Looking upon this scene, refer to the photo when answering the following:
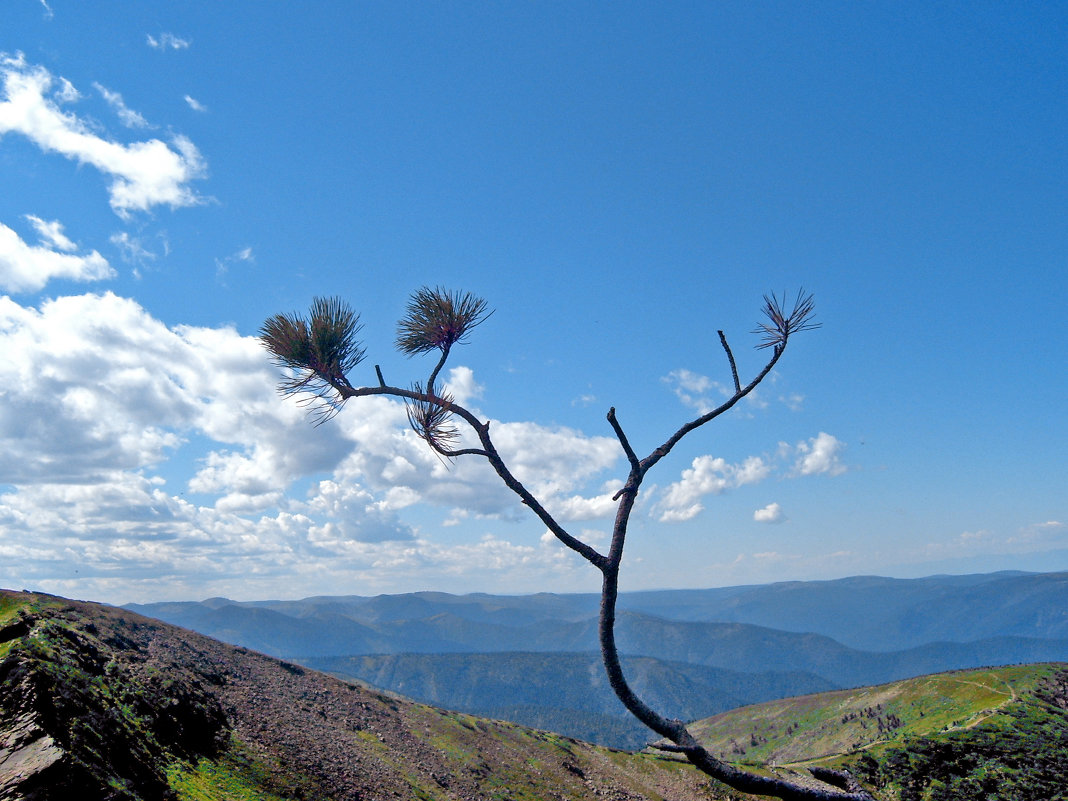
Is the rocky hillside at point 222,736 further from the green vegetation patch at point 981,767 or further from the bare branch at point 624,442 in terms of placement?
the green vegetation patch at point 981,767

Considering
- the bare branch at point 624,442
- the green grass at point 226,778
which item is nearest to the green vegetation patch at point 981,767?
the green grass at point 226,778

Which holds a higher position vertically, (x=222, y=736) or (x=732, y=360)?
(x=732, y=360)

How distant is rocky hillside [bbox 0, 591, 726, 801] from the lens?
7492 mm

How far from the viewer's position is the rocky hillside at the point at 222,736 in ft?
24.6

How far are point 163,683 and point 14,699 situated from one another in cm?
1423

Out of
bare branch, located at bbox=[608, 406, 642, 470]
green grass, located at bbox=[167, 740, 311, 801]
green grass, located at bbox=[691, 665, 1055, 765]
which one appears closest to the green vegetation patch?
green grass, located at bbox=[167, 740, 311, 801]

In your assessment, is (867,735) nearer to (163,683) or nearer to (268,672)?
(268,672)

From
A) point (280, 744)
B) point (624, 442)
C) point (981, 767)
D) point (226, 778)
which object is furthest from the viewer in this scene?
point (981, 767)

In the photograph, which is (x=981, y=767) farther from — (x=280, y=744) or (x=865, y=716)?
(x=865, y=716)

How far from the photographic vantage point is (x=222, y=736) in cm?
1978

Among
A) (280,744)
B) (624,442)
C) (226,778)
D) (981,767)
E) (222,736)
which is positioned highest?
(624,442)

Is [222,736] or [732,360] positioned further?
[222,736]

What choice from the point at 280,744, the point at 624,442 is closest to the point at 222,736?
the point at 280,744

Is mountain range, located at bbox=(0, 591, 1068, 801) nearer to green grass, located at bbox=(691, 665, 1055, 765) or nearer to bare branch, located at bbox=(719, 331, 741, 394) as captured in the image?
bare branch, located at bbox=(719, 331, 741, 394)
